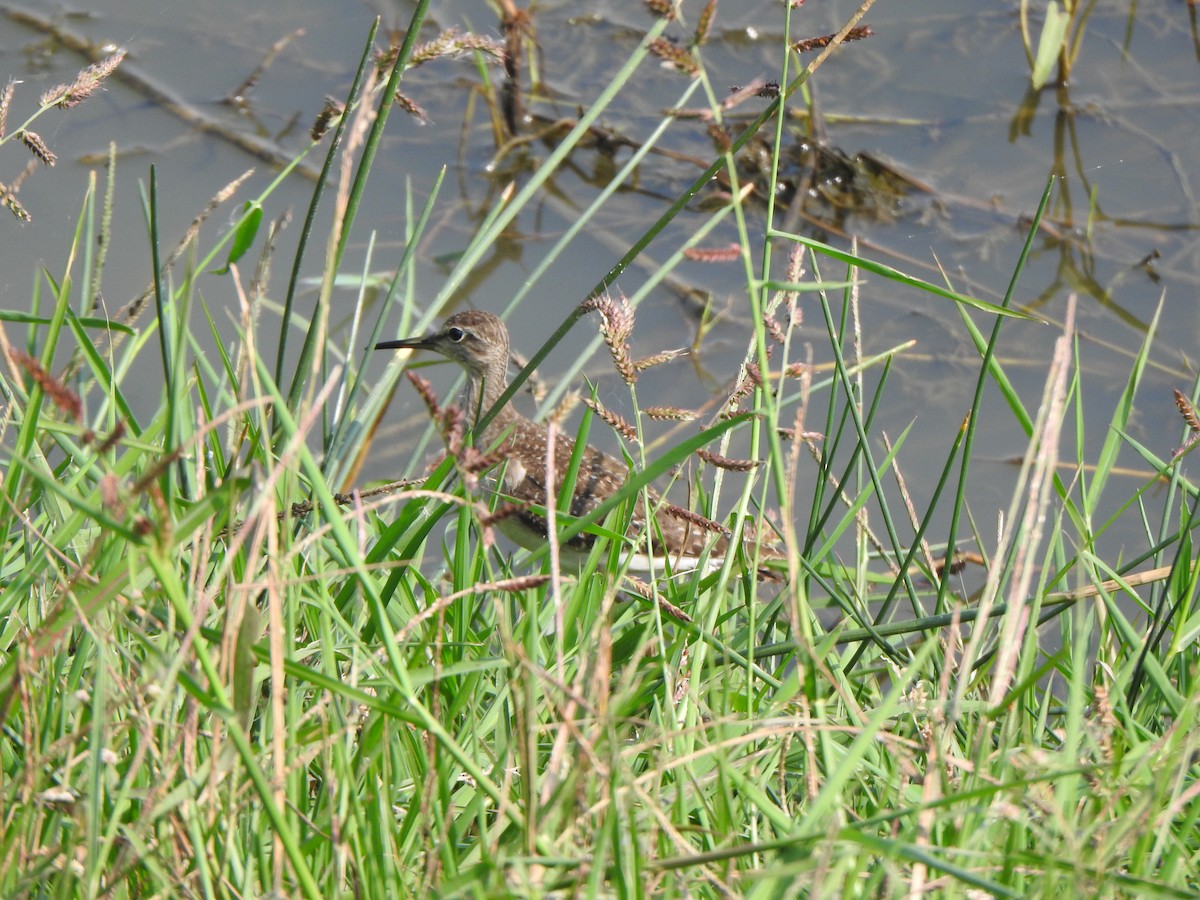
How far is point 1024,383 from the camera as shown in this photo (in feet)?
20.4

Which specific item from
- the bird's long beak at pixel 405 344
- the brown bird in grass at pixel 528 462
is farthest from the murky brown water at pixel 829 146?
the bird's long beak at pixel 405 344

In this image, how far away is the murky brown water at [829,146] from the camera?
6262mm

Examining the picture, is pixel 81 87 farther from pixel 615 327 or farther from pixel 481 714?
pixel 481 714

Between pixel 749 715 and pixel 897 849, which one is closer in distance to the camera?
pixel 897 849

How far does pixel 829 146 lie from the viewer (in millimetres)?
7148

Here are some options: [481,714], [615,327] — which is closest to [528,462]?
[481,714]

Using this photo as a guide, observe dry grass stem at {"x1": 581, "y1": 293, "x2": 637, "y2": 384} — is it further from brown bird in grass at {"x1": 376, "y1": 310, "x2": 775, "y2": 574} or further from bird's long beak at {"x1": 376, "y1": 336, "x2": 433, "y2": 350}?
bird's long beak at {"x1": 376, "y1": 336, "x2": 433, "y2": 350}

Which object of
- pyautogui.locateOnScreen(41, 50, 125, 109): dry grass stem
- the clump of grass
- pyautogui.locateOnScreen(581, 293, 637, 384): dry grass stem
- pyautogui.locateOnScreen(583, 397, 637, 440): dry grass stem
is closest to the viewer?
the clump of grass

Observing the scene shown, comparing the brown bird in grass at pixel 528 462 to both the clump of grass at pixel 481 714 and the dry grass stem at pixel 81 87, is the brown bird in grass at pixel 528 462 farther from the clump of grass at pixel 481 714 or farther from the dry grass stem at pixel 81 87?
the dry grass stem at pixel 81 87

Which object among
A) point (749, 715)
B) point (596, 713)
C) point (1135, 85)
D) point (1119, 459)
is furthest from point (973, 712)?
point (1135, 85)

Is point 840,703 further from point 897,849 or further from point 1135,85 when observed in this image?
point 1135,85

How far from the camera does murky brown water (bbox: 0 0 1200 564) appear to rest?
6.26 meters

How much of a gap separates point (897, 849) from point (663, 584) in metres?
1.90

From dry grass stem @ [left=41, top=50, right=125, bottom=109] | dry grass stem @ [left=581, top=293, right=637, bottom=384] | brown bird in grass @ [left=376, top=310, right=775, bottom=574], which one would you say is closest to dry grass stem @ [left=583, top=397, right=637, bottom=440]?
dry grass stem @ [left=581, top=293, right=637, bottom=384]
